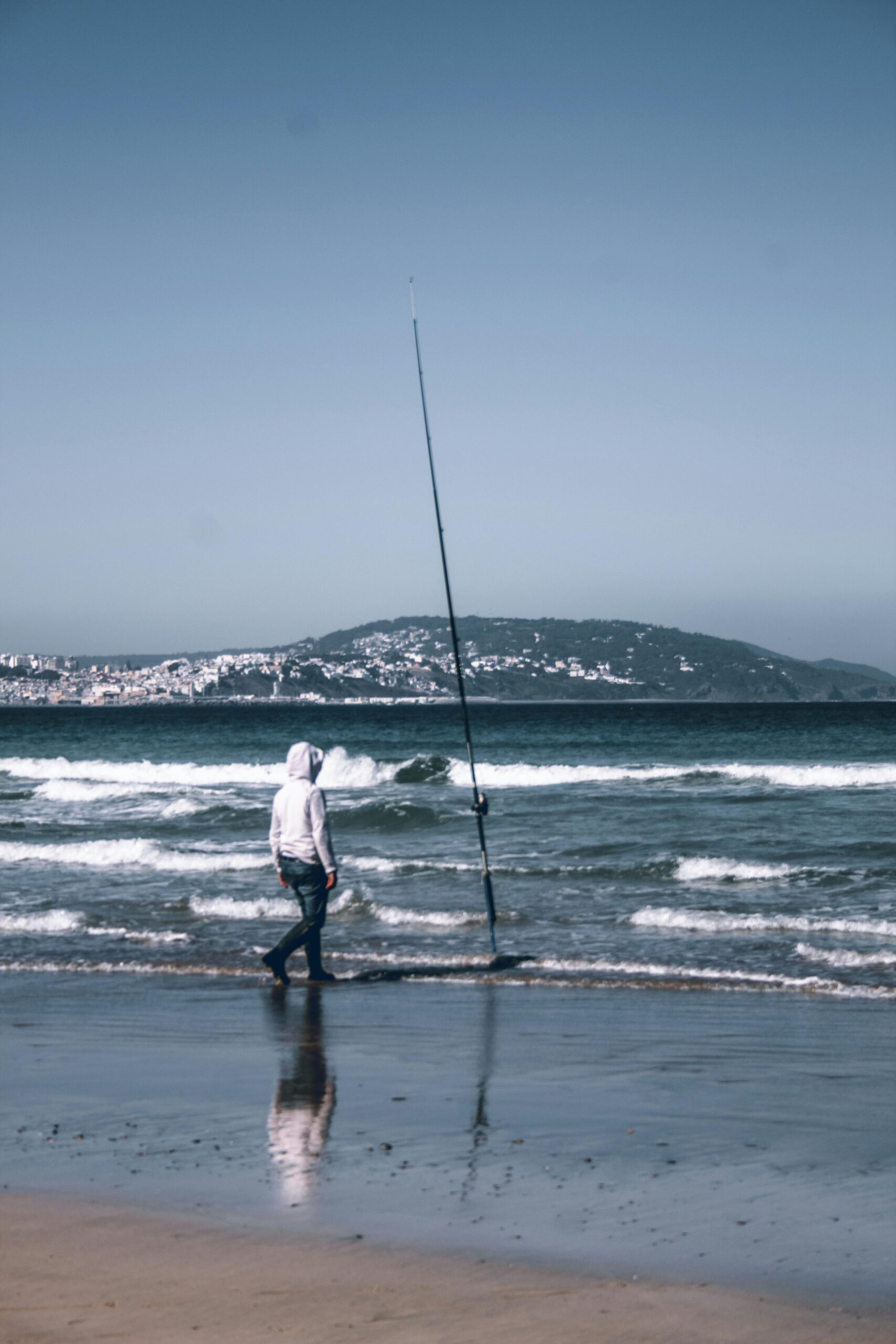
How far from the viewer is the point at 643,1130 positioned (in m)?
5.07

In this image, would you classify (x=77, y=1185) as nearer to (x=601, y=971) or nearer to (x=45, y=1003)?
(x=45, y=1003)

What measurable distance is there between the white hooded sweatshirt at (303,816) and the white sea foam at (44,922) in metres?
3.48

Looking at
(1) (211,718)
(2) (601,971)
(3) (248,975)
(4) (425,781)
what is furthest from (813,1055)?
(1) (211,718)

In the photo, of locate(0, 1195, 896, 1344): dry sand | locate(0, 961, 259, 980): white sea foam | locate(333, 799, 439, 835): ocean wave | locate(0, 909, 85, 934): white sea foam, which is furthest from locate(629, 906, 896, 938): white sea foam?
locate(333, 799, 439, 835): ocean wave

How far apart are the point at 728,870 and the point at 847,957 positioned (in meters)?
4.22

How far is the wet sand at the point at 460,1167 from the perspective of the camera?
11.4 feet

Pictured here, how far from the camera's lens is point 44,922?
11555 millimetres

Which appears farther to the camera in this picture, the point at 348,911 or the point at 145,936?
the point at 348,911

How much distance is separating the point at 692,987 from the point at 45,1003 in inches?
173

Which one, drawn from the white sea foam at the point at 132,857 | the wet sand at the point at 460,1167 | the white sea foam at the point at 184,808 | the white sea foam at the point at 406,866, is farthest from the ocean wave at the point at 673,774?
the wet sand at the point at 460,1167

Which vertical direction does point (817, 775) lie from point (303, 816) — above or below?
below

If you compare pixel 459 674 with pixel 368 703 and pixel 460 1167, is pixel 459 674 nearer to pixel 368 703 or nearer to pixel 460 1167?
pixel 460 1167

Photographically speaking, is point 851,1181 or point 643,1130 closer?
point 851,1181

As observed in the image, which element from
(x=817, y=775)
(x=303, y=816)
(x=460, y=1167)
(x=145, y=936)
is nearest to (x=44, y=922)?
(x=145, y=936)
